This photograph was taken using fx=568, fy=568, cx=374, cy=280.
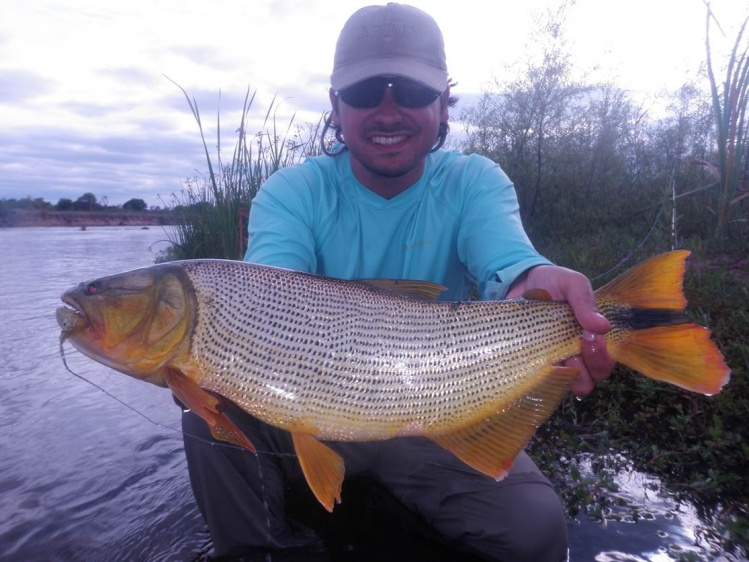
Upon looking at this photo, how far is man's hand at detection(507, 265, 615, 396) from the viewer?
7.68 ft

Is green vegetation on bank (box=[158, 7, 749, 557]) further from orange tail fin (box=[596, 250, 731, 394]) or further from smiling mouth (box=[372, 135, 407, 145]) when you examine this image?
smiling mouth (box=[372, 135, 407, 145])

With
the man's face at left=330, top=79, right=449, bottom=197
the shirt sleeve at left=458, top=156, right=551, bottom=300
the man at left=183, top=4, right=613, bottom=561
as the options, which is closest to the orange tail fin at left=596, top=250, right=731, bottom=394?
the man at left=183, top=4, right=613, bottom=561

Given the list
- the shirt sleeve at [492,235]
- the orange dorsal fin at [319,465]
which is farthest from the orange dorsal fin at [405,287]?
the orange dorsal fin at [319,465]

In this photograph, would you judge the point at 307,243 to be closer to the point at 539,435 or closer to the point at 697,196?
the point at 539,435

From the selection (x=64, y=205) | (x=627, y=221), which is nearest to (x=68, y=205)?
(x=64, y=205)

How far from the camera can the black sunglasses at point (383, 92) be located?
320cm

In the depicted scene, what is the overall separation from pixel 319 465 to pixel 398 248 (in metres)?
1.46

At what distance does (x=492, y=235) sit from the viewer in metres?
3.07

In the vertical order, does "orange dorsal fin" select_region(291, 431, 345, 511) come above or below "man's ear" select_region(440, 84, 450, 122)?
below

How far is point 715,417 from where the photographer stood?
3.16 meters

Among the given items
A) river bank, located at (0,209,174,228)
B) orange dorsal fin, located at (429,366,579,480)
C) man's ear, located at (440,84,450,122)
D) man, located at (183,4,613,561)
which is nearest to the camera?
orange dorsal fin, located at (429,366,579,480)

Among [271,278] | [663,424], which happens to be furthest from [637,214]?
[271,278]

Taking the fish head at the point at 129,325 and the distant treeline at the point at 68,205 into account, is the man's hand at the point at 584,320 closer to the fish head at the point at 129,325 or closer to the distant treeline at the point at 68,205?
the fish head at the point at 129,325

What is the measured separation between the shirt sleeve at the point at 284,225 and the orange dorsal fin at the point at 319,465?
1.02 metres
